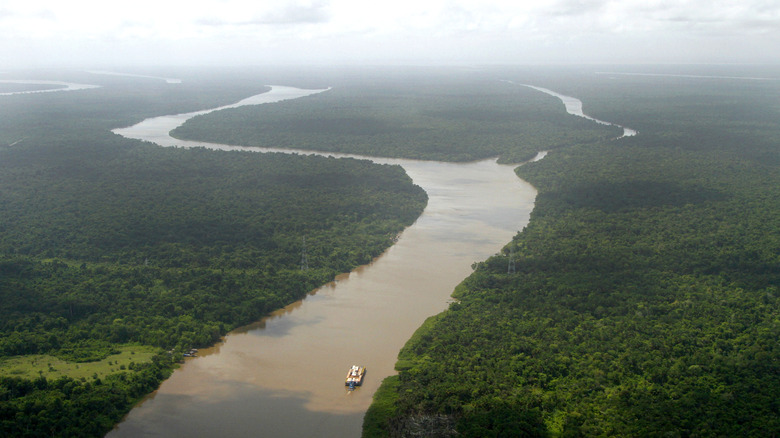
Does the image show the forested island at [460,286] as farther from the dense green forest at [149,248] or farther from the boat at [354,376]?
the boat at [354,376]

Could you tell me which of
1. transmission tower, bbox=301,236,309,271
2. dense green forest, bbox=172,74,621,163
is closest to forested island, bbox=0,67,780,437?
transmission tower, bbox=301,236,309,271

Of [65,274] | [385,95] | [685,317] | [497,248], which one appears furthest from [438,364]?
[385,95]

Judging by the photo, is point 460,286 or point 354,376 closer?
point 354,376

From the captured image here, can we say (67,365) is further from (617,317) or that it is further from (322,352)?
(617,317)

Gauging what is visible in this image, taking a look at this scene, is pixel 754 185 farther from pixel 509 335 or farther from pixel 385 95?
pixel 385 95

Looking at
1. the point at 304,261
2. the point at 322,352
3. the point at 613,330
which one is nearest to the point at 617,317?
the point at 613,330

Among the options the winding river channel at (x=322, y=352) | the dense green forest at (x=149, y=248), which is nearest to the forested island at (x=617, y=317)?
the winding river channel at (x=322, y=352)
